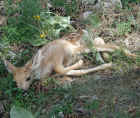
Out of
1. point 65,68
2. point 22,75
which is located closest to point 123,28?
point 65,68

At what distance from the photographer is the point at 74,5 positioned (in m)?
7.61

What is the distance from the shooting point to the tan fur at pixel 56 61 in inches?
222

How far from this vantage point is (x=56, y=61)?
6020mm

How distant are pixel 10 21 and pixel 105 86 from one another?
3112 mm

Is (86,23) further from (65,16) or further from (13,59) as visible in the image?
(13,59)

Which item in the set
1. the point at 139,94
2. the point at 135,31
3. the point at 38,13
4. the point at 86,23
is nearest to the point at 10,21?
the point at 38,13

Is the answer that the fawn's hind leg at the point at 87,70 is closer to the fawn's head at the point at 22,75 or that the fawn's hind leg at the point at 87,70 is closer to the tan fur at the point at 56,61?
the tan fur at the point at 56,61

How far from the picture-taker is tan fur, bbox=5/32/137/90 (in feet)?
18.5

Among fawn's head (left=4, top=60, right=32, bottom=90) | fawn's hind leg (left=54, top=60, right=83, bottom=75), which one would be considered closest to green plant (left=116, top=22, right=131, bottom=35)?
fawn's hind leg (left=54, top=60, right=83, bottom=75)

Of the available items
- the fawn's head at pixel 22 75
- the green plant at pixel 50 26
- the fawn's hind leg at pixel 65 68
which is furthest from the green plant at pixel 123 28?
the fawn's head at pixel 22 75

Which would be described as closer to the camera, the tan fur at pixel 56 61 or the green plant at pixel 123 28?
the tan fur at pixel 56 61

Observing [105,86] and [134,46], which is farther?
[134,46]

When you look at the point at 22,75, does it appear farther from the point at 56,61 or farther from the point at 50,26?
the point at 50,26

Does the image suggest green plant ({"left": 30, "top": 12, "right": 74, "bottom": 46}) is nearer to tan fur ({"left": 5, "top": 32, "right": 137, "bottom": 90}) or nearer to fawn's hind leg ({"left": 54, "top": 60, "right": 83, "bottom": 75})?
tan fur ({"left": 5, "top": 32, "right": 137, "bottom": 90})
